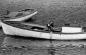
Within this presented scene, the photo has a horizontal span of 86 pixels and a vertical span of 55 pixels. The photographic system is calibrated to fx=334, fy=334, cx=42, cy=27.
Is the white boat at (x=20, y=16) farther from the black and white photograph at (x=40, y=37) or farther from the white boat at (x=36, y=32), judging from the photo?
the white boat at (x=36, y=32)

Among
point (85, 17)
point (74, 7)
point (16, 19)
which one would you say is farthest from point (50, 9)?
point (16, 19)

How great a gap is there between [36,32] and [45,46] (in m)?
4.43

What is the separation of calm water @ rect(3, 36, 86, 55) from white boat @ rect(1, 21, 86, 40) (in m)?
0.73

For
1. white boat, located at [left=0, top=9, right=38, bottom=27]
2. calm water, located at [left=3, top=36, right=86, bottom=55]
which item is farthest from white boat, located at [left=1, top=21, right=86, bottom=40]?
white boat, located at [left=0, top=9, right=38, bottom=27]

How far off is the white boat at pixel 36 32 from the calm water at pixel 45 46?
73cm

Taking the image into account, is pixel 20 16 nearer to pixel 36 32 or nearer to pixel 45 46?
pixel 36 32

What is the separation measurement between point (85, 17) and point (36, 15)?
11.8 m

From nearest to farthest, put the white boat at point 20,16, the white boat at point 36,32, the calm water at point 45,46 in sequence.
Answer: the calm water at point 45,46, the white boat at point 36,32, the white boat at point 20,16

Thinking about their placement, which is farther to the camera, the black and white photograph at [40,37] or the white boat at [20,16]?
the white boat at [20,16]

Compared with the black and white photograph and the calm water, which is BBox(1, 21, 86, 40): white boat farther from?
the calm water

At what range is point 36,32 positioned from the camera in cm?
5562

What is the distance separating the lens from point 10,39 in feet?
187

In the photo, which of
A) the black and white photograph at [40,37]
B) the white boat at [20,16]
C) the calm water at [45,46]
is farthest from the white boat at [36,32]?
the white boat at [20,16]

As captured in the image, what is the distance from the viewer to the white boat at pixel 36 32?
5453 centimetres
